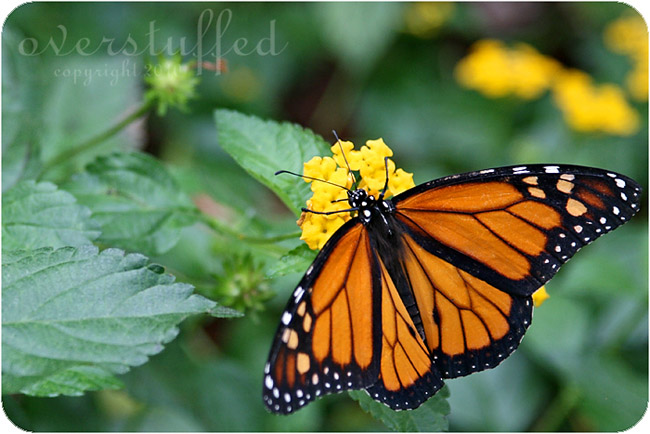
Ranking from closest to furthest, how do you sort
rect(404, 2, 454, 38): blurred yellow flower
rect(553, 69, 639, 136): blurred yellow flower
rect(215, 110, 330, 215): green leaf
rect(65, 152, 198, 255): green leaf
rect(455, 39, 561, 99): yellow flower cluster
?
rect(215, 110, 330, 215): green leaf
rect(65, 152, 198, 255): green leaf
rect(553, 69, 639, 136): blurred yellow flower
rect(455, 39, 561, 99): yellow flower cluster
rect(404, 2, 454, 38): blurred yellow flower

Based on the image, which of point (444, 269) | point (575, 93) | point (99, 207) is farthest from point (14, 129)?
point (575, 93)

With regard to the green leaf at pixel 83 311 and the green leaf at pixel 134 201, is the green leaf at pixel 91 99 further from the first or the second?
the green leaf at pixel 83 311

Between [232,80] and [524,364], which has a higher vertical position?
[232,80]

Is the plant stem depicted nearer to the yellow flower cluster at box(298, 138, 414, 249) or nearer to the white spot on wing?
the yellow flower cluster at box(298, 138, 414, 249)

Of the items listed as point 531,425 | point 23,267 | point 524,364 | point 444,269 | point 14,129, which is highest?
point 14,129

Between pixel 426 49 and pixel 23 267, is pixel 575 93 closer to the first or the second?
pixel 426 49

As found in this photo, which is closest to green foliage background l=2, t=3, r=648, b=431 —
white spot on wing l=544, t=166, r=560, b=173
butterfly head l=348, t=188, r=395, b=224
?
butterfly head l=348, t=188, r=395, b=224

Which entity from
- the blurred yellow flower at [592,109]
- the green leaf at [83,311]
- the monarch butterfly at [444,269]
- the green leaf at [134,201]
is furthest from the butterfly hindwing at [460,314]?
the blurred yellow flower at [592,109]
